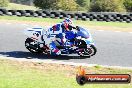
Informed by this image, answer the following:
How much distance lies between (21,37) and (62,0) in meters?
20.5

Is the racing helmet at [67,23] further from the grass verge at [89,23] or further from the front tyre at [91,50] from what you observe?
the grass verge at [89,23]

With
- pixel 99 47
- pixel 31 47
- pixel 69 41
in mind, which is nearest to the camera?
pixel 69 41

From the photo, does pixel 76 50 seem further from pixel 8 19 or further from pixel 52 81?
pixel 8 19

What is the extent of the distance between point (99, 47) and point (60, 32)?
8.89 ft

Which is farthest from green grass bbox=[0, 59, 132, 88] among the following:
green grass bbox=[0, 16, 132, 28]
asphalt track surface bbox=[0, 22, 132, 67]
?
green grass bbox=[0, 16, 132, 28]

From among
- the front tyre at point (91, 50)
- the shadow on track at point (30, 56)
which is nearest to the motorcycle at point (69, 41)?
the front tyre at point (91, 50)

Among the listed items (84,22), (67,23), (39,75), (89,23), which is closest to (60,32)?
(67,23)

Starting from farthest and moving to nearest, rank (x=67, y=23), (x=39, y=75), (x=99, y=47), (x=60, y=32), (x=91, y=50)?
1. (x=99, y=47)
2. (x=91, y=50)
3. (x=60, y=32)
4. (x=67, y=23)
5. (x=39, y=75)

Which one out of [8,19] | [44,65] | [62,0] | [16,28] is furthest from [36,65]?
[62,0]

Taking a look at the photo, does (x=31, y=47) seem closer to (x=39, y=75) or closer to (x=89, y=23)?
(x=39, y=75)

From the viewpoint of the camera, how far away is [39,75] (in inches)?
422

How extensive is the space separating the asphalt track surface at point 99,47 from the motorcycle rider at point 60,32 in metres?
0.37

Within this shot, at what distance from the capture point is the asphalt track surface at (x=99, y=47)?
14.0 m

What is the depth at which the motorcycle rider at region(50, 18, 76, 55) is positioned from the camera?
14.0m
